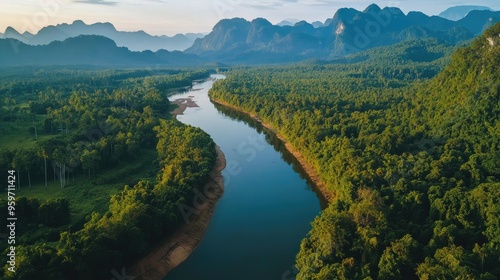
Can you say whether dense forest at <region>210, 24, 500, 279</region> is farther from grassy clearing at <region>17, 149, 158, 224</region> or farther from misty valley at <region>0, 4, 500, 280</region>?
grassy clearing at <region>17, 149, 158, 224</region>

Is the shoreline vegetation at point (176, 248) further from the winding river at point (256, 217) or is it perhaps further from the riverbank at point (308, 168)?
the riverbank at point (308, 168)

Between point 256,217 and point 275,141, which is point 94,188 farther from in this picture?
point 275,141

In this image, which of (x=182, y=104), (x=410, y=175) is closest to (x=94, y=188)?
(x=410, y=175)

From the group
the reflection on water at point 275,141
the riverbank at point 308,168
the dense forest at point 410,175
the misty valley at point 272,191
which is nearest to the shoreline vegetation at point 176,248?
the misty valley at point 272,191

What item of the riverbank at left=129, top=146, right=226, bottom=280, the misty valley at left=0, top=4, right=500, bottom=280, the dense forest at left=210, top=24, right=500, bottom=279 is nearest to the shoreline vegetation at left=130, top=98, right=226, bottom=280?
the riverbank at left=129, top=146, right=226, bottom=280

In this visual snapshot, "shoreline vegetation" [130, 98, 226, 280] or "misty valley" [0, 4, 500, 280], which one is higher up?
"misty valley" [0, 4, 500, 280]

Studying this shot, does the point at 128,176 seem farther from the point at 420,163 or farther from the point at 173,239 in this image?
the point at 420,163
